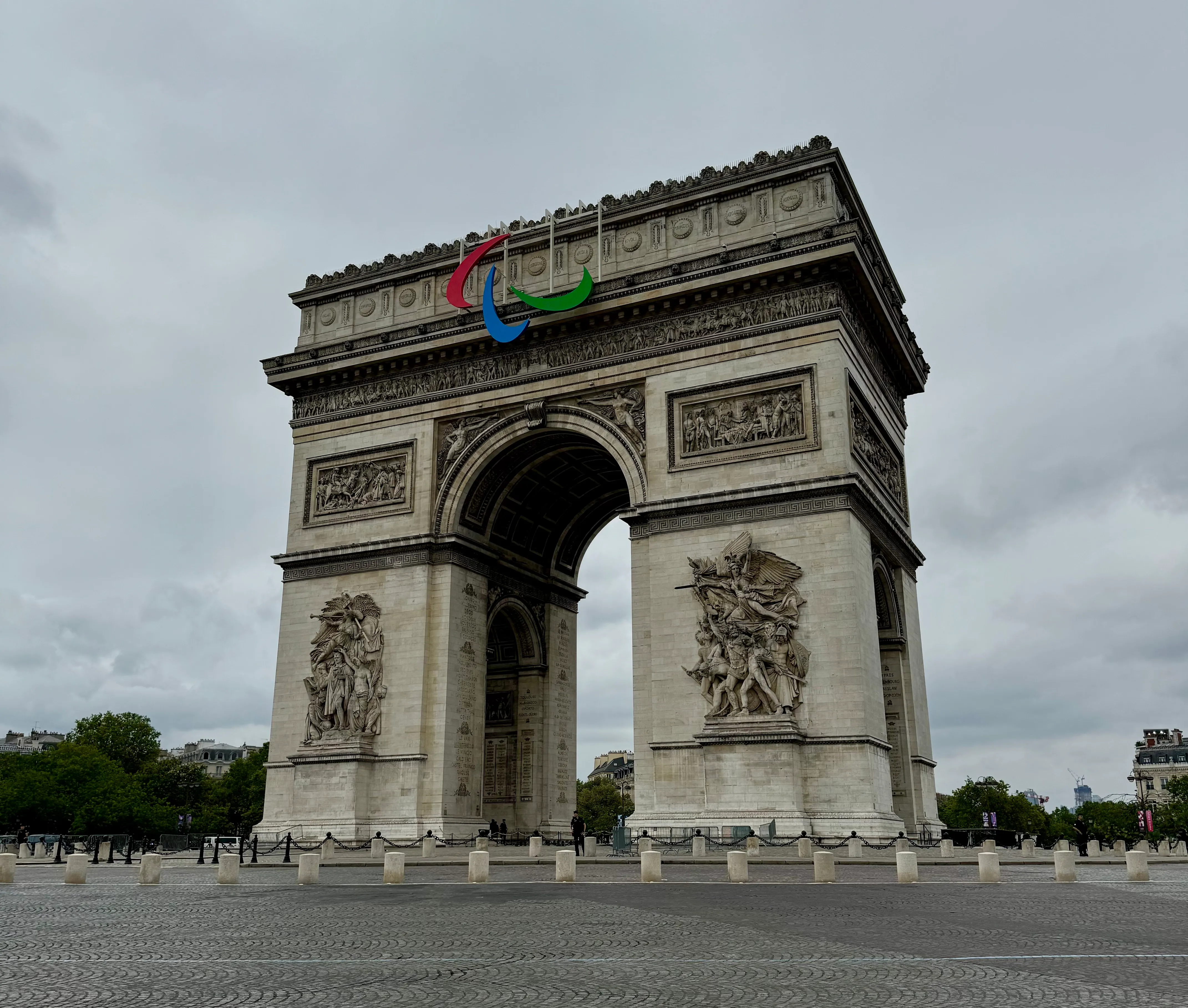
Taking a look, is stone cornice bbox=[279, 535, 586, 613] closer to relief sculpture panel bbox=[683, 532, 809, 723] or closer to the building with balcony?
relief sculpture panel bbox=[683, 532, 809, 723]

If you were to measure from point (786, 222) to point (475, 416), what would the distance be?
1112 centimetres

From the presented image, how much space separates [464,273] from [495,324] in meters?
2.82

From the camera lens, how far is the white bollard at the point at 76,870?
1891cm

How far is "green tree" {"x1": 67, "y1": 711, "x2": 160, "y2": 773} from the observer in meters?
87.8

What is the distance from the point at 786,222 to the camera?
3139cm

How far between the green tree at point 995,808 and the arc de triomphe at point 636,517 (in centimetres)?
6619

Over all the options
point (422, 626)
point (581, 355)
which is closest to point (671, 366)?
point (581, 355)

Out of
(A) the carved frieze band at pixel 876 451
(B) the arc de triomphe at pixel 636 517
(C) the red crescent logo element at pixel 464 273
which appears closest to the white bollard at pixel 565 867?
(B) the arc de triomphe at pixel 636 517

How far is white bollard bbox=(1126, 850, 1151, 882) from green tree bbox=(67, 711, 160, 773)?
83.5m

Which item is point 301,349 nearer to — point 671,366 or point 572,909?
point 671,366

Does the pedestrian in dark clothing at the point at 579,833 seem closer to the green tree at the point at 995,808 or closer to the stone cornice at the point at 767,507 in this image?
the stone cornice at the point at 767,507

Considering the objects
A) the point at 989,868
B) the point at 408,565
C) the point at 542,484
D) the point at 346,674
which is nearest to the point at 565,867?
the point at 989,868

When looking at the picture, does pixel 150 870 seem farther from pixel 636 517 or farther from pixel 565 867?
pixel 636 517

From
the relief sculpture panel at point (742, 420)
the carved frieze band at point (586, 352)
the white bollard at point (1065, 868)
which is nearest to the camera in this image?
the white bollard at point (1065, 868)
